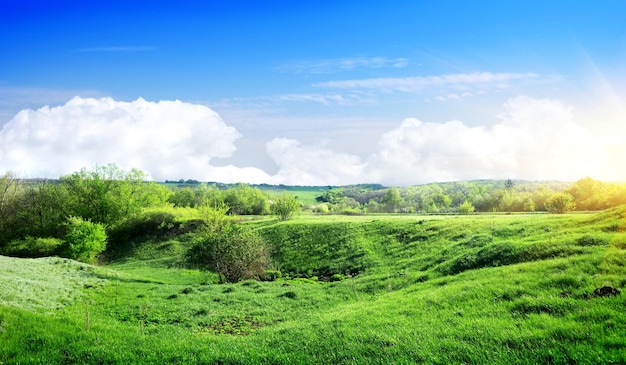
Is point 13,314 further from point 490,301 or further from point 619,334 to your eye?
point 619,334

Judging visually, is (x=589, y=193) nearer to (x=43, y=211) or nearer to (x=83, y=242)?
(x=83, y=242)

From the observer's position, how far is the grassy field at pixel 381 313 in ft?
43.5

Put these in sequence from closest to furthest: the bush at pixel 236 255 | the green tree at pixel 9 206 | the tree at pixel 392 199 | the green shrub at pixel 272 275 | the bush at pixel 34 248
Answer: the bush at pixel 236 255
the green shrub at pixel 272 275
the bush at pixel 34 248
the green tree at pixel 9 206
the tree at pixel 392 199

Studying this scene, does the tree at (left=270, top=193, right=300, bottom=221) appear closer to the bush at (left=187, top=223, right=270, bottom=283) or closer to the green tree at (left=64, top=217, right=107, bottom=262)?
the green tree at (left=64, top=217, right=107, bottom=262)

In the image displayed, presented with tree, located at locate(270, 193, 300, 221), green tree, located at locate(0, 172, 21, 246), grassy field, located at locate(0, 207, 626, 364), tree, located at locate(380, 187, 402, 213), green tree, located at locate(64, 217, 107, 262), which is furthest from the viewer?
tree, located at locate(380, 187, 402, 213)

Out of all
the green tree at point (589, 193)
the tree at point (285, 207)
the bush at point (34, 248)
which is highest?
the green tree at point (589, 193)

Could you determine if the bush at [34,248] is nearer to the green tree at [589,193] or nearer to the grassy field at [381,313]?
the grassy field at [381,313]

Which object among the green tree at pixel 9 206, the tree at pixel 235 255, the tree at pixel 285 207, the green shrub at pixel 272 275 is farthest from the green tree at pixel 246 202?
the green shrub at pixel 272 275

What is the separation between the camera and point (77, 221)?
6769cm

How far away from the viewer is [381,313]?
19953mm

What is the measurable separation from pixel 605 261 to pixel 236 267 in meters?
35.2

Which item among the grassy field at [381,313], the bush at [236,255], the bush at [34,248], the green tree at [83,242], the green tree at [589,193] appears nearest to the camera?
the grassy field at [381,313]

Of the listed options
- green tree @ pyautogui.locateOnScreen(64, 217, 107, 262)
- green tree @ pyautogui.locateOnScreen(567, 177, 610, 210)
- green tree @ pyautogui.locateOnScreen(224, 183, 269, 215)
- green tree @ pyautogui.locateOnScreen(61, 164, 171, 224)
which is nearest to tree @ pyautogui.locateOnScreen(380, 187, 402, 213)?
green tree @ pyautogui.locateOnScreen(224, 183, 269, 215)

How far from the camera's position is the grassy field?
13258 millimetres
